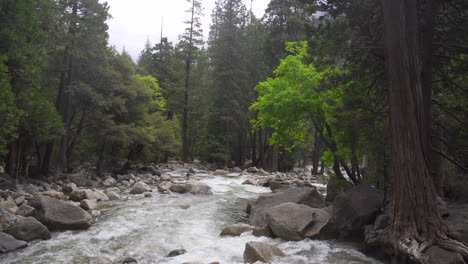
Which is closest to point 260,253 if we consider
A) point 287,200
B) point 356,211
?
point 356,211

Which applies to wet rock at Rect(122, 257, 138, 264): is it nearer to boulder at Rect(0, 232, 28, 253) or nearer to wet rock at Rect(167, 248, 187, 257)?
wet rock at Rect(167, 248, 187, 257)

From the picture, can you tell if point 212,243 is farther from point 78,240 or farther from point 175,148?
point 175,148

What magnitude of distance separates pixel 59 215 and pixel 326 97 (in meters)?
9.54

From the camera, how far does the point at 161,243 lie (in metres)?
8.14

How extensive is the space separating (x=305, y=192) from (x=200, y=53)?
87.6 ft

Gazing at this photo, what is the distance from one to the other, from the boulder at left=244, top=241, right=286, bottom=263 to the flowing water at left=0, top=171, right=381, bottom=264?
20 cm

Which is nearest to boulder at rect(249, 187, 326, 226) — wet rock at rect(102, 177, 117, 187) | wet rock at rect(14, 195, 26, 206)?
wet rock at rect(14, 195, 26, 206)

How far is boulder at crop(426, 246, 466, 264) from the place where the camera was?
5754 mm

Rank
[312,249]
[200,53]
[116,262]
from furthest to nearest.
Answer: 1. [200,53]
2. [312,249]
3. [116,262]

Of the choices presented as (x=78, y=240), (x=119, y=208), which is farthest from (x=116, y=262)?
(x=119, y=208)

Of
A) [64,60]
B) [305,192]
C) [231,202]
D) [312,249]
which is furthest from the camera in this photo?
[64,60]

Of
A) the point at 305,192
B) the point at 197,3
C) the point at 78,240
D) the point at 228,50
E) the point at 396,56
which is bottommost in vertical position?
the point at 78,240

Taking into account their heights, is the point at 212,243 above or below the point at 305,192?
below

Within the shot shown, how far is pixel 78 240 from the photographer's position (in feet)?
26.9
